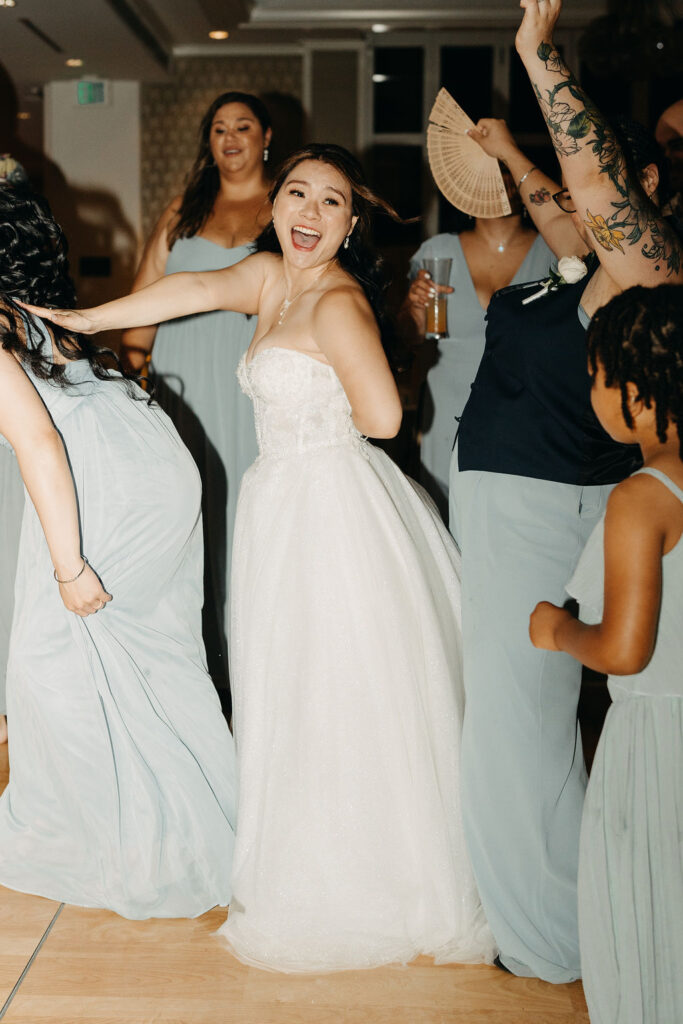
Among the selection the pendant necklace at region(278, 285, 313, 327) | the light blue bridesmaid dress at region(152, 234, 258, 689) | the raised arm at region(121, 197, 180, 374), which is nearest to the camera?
the pendant necklace at region(278, 285, 313, 327)

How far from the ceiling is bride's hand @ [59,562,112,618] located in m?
4.96

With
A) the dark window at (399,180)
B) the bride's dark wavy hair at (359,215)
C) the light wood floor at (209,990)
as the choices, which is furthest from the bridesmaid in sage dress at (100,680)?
the dark window at (399,180)

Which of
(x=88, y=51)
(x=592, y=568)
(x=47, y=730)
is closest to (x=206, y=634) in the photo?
(x=47, y=730)

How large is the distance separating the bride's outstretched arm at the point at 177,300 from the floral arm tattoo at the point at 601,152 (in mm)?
969

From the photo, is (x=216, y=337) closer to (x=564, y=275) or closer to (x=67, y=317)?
(x=67, y=317)

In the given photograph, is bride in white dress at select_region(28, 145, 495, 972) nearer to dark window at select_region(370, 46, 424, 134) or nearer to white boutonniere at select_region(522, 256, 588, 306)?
white boutonniere at select_region(522, 256, 588, 306)

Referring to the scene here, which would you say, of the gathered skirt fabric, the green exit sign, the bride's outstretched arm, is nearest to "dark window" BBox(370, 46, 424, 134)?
the green exit sign

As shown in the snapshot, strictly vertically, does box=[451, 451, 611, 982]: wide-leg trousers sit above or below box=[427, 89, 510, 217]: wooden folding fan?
below

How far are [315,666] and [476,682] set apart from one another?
0.33 meters

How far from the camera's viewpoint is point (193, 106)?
7.68 m

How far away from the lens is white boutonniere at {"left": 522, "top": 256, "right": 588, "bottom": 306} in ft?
5.96

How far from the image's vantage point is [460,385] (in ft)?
10.8

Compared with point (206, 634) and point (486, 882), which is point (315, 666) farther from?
point (206, 634)

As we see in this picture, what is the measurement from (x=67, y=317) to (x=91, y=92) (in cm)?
626
